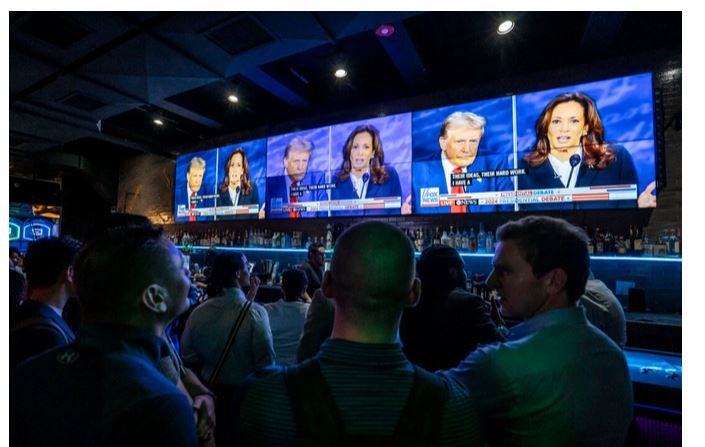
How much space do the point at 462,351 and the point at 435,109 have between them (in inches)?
143

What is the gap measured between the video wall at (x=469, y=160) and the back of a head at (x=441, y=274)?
8.55 feet

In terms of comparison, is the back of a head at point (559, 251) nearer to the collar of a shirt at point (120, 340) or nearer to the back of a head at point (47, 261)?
the collar of a shirt at point (120, 340)

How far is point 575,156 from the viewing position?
3.66 meters

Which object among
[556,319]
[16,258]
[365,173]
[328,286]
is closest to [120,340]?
[328,286]

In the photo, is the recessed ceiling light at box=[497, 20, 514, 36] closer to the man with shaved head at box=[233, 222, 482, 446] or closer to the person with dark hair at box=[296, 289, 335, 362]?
the person with dark hair at box=[296, 289, 335, 362]

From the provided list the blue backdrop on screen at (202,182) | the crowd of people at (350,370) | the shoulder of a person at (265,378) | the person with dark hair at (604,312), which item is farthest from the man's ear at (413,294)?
the blue backdrop on screen at (202,182)

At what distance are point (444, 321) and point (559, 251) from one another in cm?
64

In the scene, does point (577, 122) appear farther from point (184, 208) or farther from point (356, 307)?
point (184, 208)

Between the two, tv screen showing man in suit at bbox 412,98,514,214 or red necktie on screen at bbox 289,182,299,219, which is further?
red necktie on screen at bbox 289,182,299,219

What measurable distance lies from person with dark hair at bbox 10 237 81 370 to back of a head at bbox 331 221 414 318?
1.00 metres

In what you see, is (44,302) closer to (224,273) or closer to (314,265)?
(224,273)

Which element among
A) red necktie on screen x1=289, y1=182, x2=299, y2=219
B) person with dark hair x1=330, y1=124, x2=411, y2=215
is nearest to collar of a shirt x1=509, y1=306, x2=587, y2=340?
person with dark hair x1=330, y1=124, x2=411, y2=215

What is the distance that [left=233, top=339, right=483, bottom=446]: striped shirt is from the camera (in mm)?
685

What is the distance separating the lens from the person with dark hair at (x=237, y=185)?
5.98 meters
